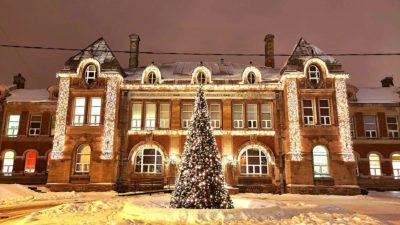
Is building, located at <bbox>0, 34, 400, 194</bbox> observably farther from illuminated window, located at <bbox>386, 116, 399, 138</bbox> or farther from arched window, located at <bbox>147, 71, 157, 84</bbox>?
illuminated window, located at <bbox>386, 116, 399, 138</bbox>

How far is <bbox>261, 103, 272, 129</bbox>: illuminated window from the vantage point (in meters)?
27.3

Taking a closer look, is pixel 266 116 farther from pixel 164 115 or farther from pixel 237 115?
pixel 164 115

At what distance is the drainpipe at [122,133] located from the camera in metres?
26.3

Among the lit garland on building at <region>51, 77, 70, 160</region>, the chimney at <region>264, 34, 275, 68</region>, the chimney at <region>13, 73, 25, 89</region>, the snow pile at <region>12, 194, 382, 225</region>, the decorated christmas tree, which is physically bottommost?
the snow pile at <region>12, 194, 382, 225</region>

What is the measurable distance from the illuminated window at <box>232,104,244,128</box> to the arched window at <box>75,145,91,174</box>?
465 inches

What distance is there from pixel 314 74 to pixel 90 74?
18.0m

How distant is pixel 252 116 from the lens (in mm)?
27547

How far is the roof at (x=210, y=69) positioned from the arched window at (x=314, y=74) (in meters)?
2.66

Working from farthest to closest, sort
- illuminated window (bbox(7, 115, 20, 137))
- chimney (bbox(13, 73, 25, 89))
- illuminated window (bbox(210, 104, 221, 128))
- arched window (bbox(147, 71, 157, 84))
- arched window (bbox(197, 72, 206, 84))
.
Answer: chimney (bbox(13, 73, 25, 89)) < illuminated window (bbox(7, 115, 20, 137)) < arched window (bbox(147, 71, 157, 84)) < arched window (bbox(197, 72, 206, 84)) < illuminated window (bbox(210, 104, 221, 128))

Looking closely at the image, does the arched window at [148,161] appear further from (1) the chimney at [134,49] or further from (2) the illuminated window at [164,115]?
(1) the chimney at [134,49]

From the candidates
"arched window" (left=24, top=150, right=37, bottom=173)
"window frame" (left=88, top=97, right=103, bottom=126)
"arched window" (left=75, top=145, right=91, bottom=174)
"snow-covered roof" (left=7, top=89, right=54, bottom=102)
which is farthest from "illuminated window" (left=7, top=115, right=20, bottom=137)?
"window frame" (left=88, top=97, right=103, bottom=126)

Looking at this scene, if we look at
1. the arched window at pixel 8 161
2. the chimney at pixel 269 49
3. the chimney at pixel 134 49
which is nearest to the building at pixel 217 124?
the chimney at pixel 269 49

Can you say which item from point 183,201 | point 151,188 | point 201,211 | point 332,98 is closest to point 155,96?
point 151,188

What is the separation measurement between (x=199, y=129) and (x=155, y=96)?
15.7 m
